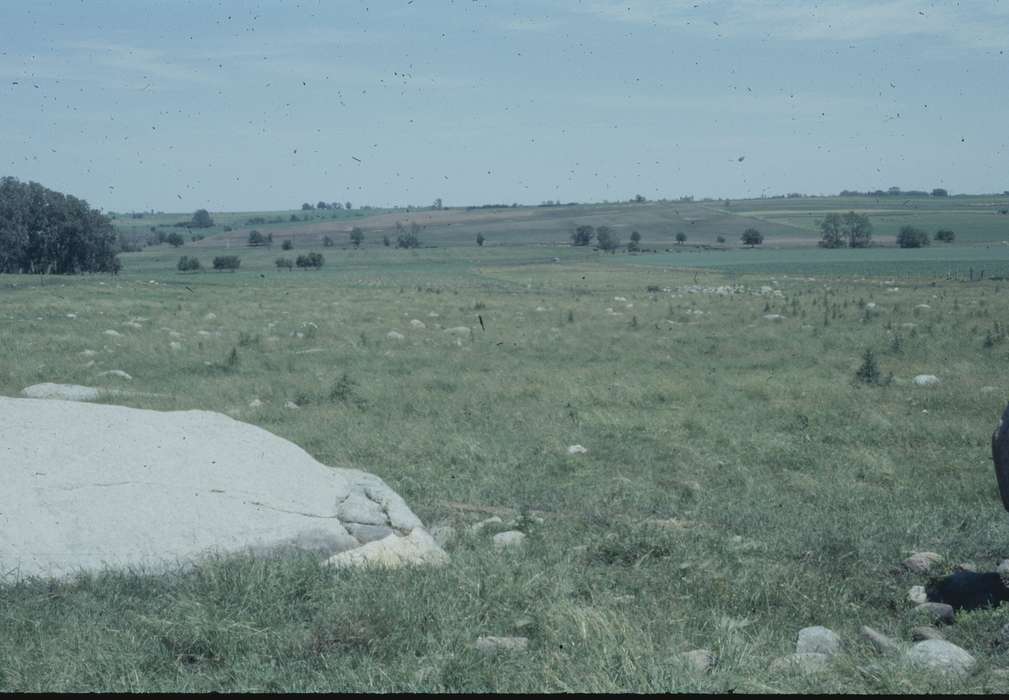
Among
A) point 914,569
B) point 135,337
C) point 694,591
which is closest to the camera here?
point 694,591

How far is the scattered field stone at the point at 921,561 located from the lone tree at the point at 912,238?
67604mm

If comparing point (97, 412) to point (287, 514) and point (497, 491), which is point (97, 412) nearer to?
point (287, 514)

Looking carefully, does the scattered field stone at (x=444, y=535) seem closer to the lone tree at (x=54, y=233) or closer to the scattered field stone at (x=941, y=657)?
the scattered field stone at (x=941, y=657)

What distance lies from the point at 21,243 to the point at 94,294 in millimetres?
29065

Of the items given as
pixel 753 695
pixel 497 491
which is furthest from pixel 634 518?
pixel 753 695

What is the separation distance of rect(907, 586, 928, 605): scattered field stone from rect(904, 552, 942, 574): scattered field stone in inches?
13.5

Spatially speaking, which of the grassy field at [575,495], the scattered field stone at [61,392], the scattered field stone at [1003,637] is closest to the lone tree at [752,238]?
the grassy field at [575,495]

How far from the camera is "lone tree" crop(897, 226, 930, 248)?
6769 centimetres

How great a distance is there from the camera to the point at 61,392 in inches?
482

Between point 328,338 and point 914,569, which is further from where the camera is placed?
point 328,338

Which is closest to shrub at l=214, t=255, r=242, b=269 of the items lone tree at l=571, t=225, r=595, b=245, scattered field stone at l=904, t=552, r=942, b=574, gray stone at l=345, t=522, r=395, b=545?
lone tree at l=571, t=225, r=595, b=245

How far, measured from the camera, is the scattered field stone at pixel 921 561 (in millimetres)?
6168

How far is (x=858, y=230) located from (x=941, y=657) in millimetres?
75448

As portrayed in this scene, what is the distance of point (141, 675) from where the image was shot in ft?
13.6
